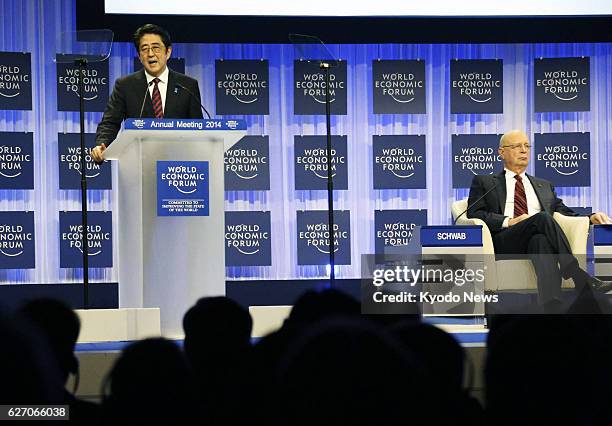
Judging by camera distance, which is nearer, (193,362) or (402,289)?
(193,362)

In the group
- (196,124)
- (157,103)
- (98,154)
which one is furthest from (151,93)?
(196,124)

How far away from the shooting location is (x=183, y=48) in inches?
329

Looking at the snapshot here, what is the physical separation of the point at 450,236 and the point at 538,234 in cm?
68

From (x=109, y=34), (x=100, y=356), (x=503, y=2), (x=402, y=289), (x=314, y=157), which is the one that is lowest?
(x=100, y=356)

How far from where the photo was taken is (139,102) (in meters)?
5.08

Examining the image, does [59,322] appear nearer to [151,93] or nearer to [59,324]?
[59,324]

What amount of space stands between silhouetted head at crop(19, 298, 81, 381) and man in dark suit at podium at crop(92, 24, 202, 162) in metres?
3.50

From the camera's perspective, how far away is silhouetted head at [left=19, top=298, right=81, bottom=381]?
152 centimetres

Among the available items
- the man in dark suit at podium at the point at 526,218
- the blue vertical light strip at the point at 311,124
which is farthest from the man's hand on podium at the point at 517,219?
the blue vertical light strip at the point at 311,124

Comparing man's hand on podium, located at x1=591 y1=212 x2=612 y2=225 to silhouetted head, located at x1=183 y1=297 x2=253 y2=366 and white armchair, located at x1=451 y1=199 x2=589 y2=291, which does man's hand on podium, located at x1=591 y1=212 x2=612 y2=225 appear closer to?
white armchair, located at x1=451 y1=199 x2=589 y2=291

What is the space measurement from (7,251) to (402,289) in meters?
5.47

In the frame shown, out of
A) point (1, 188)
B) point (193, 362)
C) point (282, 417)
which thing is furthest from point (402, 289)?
point (1, 188)

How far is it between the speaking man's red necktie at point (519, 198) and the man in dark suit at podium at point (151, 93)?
238 cm

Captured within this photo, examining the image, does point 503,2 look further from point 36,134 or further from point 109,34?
point 36,134
